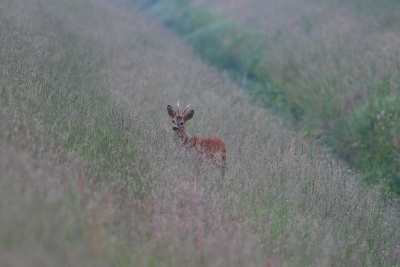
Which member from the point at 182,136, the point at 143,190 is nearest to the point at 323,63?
the point at 182,136

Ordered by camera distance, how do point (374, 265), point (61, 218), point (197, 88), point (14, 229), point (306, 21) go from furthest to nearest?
1. point (306, 21)
2. point (197, 88)
3. point (374, 265)
4. point (61, 218)
5. point (14, 229)

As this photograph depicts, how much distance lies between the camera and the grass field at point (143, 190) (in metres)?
4.11

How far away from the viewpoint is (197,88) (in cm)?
1159

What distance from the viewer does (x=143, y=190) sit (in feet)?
18.0

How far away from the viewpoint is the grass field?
4.11 meters

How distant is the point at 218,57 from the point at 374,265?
15.0 meters

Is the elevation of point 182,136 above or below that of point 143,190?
above

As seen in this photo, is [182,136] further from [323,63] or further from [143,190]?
[323,63]

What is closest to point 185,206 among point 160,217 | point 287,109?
point 160,217

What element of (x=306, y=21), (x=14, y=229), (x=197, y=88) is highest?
(x=306, y=21)

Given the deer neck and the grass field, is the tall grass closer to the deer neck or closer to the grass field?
the grass field

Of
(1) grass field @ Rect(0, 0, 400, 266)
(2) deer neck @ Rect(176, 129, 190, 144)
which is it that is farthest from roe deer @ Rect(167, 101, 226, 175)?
(1) grass field @ Rect(0, 0, 400, 266)

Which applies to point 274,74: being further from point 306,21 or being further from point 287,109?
point 306,21

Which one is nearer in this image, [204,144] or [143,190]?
[143,190]
